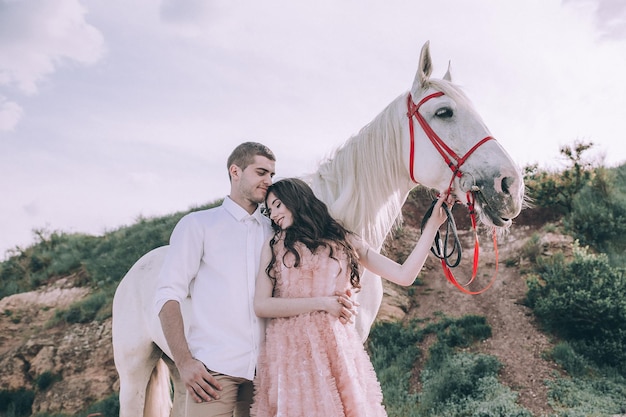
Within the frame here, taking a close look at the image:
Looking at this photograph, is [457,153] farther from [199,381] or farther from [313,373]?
[199,381]

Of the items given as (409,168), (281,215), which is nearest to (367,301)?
(409,168)

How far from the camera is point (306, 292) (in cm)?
219

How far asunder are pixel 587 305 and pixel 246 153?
21.3 feet

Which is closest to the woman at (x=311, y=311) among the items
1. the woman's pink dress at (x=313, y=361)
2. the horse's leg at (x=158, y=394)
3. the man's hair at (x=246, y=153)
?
the woman's pink dress at (x=313, y=361)

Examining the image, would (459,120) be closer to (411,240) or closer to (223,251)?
(223,251)

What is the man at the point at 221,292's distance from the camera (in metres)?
2.10

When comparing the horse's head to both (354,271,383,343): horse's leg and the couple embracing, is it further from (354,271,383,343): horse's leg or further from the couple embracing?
(354,271,383,343): horse's leg

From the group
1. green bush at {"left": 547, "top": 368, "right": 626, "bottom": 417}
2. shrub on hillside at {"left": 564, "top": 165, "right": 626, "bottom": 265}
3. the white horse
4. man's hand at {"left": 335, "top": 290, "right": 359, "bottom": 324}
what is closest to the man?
man's hand at {"left": 335, "top": 290, "right": 359, "bottom": 324}

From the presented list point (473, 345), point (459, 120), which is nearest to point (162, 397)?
point (459, 120)

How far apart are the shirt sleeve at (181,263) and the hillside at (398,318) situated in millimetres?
5177

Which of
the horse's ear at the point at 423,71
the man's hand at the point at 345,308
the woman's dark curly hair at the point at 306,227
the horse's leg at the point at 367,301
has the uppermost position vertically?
the horse's ear at the point at 423,71

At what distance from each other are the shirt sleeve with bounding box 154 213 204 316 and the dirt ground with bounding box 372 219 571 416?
196 inches

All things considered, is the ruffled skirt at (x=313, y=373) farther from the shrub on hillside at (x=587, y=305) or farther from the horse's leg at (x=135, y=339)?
the shrub on hillside at (x=587, y=305)

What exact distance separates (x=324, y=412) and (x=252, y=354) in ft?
1.36
